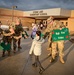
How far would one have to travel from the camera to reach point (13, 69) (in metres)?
6.99

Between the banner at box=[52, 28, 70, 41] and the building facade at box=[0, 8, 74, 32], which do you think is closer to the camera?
the banner at box=[52, 28, 70, 41]

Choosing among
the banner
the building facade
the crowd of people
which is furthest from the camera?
the building facade

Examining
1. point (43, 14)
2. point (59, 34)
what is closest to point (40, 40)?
point (59, 34)

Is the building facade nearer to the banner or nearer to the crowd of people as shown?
the crowd of people

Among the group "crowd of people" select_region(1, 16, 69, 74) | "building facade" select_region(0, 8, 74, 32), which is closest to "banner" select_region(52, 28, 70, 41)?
"crowd of people" select_region(1, 16, 69, 74)

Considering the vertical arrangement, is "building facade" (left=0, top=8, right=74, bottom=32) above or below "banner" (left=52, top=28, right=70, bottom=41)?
above

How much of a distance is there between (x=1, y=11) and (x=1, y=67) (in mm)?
43219

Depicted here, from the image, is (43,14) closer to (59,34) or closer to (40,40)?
(59,34)

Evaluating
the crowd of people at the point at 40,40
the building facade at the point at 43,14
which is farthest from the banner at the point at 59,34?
the building facade at the point at 43,14

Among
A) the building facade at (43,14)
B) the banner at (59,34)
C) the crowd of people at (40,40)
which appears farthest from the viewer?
the building facade at (43,14)

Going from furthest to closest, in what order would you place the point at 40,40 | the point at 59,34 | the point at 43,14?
the point at 43,14
the point at 59,34
the point at 40,40

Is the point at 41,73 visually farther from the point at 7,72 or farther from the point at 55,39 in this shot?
the point at 55,39

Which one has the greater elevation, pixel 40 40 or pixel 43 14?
pixel 43 14

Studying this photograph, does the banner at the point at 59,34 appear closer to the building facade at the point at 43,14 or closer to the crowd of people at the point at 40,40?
the crowd of people at the point at 40,40
